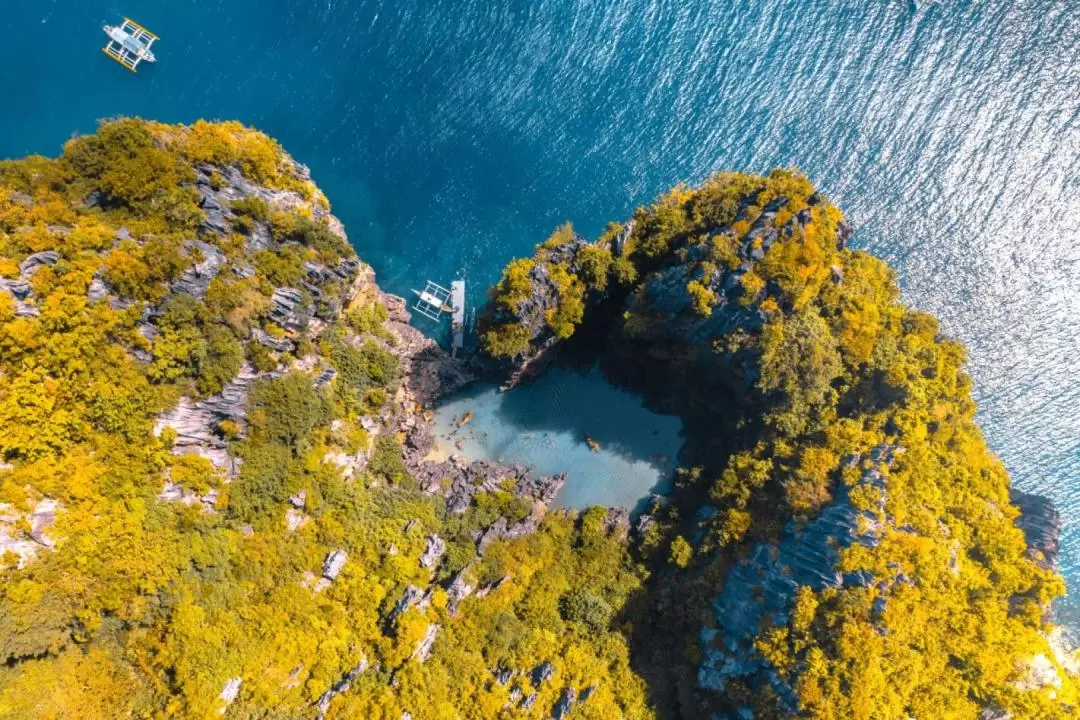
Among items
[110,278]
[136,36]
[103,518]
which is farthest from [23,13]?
[103,518]

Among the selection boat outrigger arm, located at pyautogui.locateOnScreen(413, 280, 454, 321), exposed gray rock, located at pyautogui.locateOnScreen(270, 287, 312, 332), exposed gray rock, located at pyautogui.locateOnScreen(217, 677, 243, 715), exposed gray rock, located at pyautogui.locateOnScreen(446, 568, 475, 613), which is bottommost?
exposed gray rock, located at pyautogui.locateOnScreen(217, 677, 243, 715)

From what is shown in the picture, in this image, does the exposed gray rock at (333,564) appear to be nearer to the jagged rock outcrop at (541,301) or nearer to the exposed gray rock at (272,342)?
the exposed gray rock at (272,342)

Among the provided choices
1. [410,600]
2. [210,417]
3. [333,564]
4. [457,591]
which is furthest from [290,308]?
[457,591]

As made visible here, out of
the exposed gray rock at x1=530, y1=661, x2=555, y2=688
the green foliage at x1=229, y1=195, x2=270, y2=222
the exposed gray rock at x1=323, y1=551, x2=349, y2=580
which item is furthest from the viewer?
the green foliage at x1=229, y1=195, x2=270, y2=222

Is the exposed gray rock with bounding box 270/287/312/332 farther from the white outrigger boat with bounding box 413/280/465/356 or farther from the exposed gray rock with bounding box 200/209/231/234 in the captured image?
the white outrigger boat with bounding box 413/280/465/356

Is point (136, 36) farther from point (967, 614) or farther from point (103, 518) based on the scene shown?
point (967, 614)

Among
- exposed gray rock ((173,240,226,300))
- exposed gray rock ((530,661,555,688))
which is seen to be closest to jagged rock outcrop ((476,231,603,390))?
exposed gray rock ((173,240,226,300))
